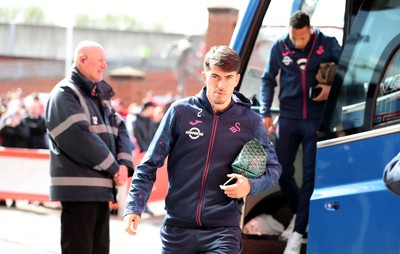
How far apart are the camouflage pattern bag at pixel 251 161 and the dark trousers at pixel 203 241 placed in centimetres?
32

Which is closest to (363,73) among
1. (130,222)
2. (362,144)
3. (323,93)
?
(362,144)

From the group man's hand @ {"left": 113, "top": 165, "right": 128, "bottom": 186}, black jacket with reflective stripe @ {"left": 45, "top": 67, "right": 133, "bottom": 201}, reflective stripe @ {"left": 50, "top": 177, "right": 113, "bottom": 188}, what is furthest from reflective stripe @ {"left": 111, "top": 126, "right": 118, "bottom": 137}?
reflective stripe @ {"left": 50, "top": 177, "right": 113, "bottom": 188}

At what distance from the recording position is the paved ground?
9.07 metres

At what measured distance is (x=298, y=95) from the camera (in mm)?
5707

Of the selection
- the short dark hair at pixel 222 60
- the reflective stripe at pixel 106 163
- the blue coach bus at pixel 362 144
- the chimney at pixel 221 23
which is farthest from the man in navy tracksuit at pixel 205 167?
the chimney at pixel 221 23

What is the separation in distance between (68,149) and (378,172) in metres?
2.23

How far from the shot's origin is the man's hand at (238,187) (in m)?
3.90

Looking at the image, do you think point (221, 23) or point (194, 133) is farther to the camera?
point (221, 23)

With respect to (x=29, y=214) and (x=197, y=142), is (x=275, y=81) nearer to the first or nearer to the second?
(x=197, y=142)

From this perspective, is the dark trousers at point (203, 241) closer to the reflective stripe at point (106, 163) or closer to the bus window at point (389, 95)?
the bus window at point (389, 95)

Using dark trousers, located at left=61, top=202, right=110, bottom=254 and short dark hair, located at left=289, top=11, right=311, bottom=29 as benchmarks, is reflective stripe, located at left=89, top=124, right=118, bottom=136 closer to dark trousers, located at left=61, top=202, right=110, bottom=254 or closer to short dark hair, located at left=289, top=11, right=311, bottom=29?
dark trousers, located at left=61, top=202, right=110, bottom=254

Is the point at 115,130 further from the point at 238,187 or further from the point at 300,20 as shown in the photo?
the point at 238,187

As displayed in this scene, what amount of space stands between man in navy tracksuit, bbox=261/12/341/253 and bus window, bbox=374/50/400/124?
858mm

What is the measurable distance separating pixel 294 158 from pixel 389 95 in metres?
1.38
